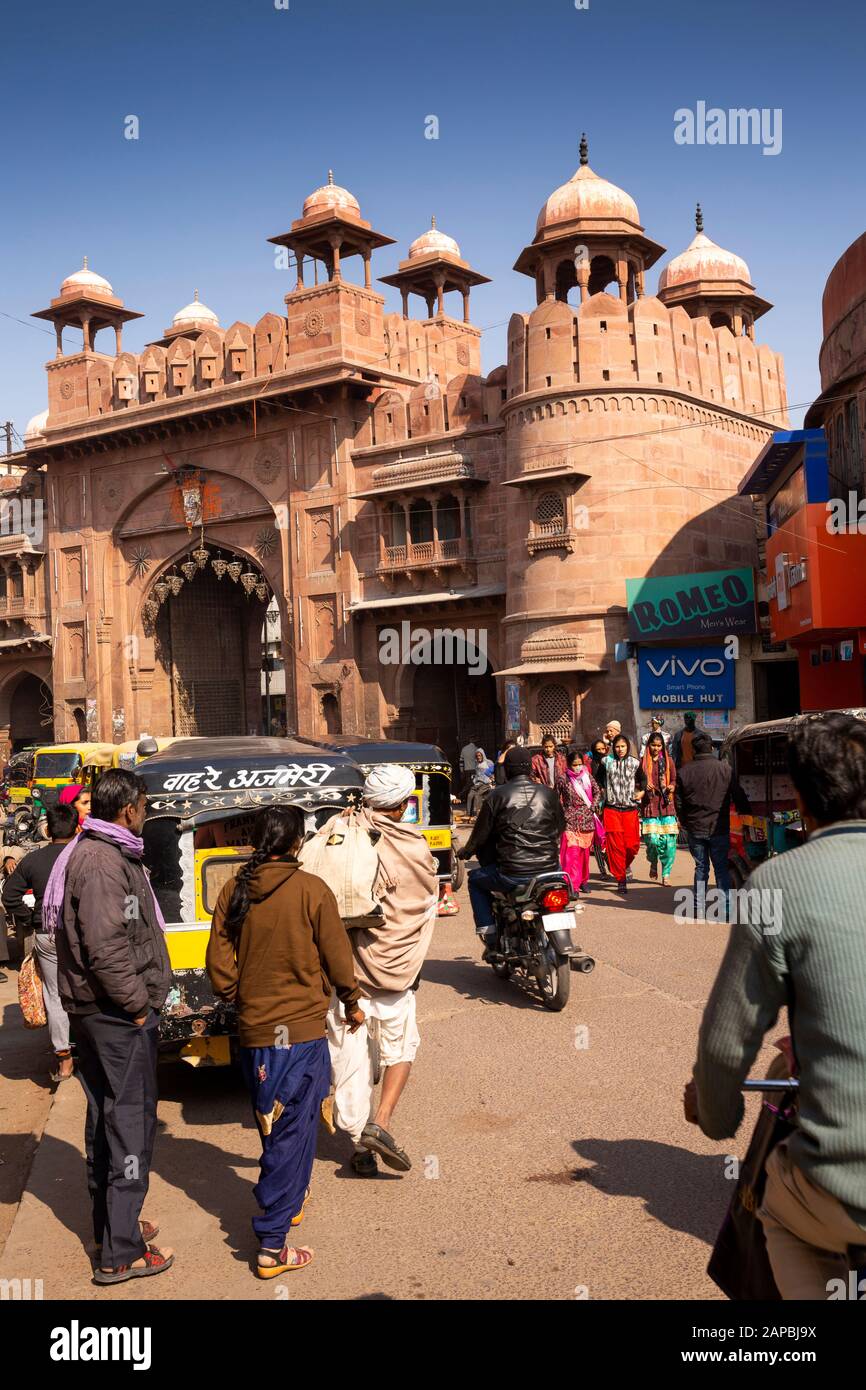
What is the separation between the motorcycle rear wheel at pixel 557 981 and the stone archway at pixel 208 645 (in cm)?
2548

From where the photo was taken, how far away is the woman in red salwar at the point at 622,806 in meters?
12.0

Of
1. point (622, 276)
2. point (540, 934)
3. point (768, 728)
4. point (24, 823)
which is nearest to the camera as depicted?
point (540, 934)

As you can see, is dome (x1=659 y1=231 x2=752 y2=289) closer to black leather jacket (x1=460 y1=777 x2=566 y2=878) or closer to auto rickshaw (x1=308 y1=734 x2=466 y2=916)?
auto rickshaw (x1=308 y1=734 x2=466 y2=916)

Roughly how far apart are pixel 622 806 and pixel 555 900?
454cm

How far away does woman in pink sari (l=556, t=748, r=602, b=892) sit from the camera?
11625 mm

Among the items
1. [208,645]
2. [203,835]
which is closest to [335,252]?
[208,645]

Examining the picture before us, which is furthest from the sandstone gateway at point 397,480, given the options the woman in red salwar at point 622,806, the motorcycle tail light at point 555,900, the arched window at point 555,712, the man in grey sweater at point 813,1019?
the man in grey sweater at point 813,1019

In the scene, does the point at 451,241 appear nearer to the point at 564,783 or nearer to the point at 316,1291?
the point at 564,783

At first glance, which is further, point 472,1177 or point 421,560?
point 421,560

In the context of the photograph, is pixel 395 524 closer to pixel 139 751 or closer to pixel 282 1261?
pixel 139 751

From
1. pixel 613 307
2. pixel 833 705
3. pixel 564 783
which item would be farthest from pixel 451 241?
pixel 564 783

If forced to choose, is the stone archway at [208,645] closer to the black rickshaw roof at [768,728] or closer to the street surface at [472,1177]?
the black rickshaw roof at [768,728]

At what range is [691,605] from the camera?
22.8 m

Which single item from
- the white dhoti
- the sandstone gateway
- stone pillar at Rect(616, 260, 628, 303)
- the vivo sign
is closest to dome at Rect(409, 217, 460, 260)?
the sandstone gateway
